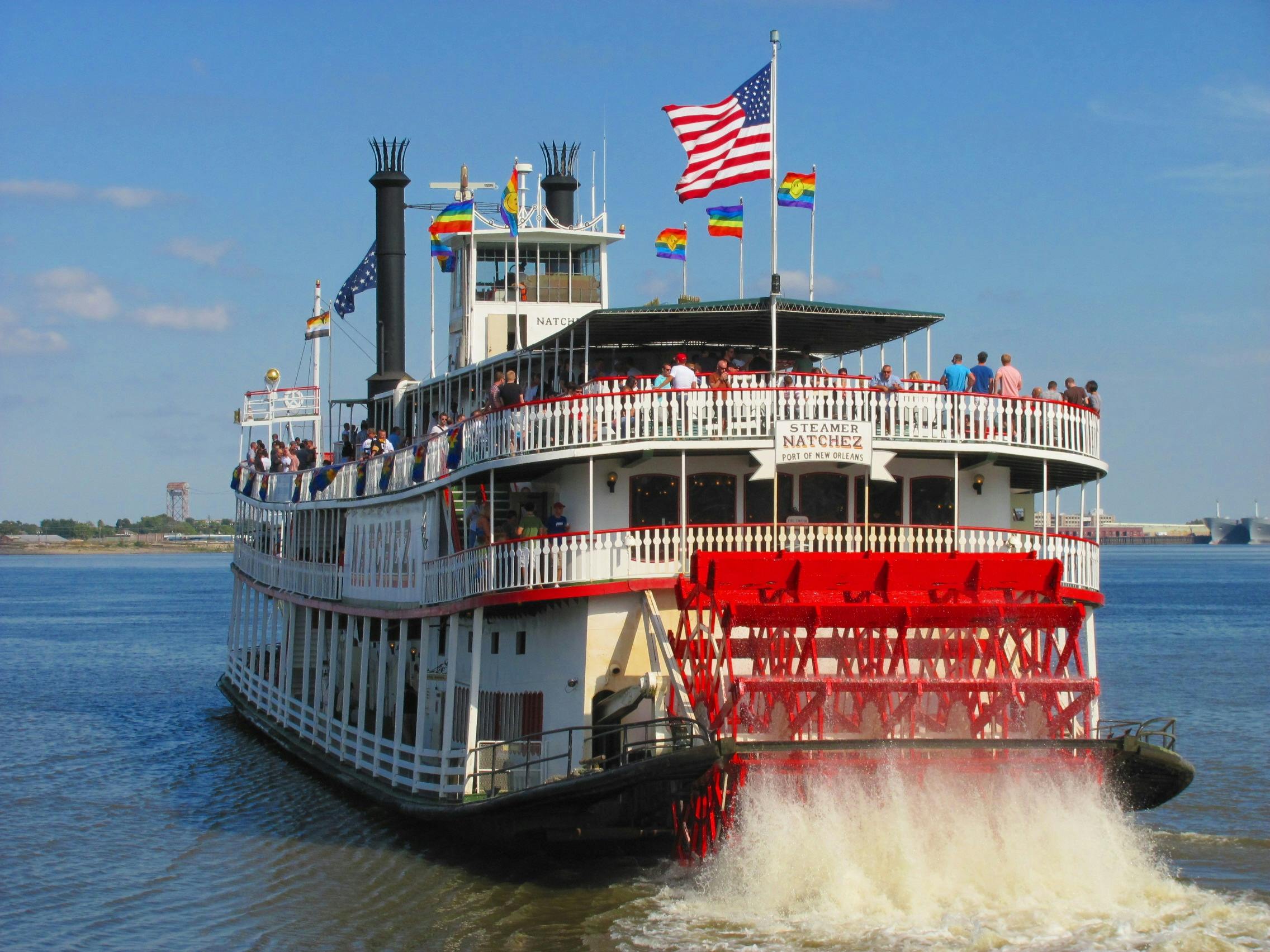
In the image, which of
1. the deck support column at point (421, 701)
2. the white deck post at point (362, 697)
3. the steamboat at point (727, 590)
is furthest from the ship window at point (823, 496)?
the white deck post at point (362, 697)

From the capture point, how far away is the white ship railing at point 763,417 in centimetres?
1678

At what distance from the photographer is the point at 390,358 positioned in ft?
106

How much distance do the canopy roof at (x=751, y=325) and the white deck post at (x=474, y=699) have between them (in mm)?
3778

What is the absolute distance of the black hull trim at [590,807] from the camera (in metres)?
14.4

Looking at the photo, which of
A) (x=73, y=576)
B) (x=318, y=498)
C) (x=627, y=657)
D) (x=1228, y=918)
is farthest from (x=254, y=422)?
(x=73, y=576)

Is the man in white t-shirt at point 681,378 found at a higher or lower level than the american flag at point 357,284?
lower

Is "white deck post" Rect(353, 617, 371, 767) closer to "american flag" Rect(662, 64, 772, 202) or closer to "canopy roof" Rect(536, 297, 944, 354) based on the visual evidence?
"canopy roof" Rect(536, 297, 944, 354)

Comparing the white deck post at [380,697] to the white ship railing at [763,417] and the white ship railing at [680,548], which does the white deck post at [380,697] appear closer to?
the white ship railing at [680,548]

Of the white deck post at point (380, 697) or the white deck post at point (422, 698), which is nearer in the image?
the white deck post at point (422, 698)

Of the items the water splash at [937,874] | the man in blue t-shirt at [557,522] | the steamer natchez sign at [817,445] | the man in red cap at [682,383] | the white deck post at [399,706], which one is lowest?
the water splash at [937,874]

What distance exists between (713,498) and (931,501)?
2609mm

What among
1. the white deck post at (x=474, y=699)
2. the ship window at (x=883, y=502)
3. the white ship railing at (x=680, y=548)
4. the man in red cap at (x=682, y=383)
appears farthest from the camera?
the ship window at (x=883, y=502)

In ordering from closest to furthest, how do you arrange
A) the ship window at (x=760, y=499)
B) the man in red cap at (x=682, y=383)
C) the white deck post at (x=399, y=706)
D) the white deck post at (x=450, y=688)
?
1. the man in red cap at (x=682, y=383)
2. the ship window at (x=760, y=499)
3. the white deck post at (x=450, y=688)
4. the white deck post at (x=399, y=706)

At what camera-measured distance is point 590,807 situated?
15359 millimetres
